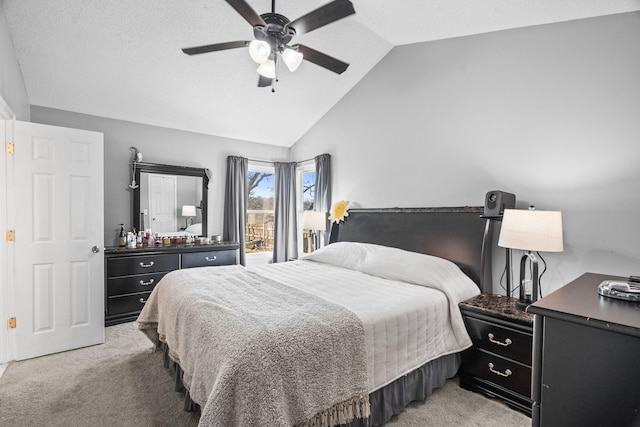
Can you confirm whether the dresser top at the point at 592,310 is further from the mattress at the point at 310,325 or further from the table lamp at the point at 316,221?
the table lamp at the point at 316,221

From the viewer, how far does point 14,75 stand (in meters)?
2.88

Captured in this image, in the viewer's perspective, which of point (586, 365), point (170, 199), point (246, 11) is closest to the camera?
point (586, 365)

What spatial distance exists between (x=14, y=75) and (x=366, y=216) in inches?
152

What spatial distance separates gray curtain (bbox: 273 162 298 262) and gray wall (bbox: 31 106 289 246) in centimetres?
80

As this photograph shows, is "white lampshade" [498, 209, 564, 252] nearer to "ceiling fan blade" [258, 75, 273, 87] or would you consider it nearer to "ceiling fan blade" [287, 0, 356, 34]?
"ceiling fan blade" [287, 0, 356, 34]

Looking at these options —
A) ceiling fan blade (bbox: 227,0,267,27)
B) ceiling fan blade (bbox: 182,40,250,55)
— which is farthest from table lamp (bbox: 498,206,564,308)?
ceiling fan blade (bbox: 182,40,250,55)

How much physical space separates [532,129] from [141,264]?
436 cm

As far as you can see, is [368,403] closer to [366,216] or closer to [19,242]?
[366,216]

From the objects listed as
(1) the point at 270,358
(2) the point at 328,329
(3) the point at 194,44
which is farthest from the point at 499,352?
(3) the point at 194,44

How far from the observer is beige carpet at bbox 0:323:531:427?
6.33 feet

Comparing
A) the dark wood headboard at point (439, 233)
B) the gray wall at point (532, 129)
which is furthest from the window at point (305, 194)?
the gray wall at point (532, 129)

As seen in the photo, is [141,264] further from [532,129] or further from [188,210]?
[532,129]

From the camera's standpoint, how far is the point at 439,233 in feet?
9.91

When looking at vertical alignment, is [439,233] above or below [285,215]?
below
